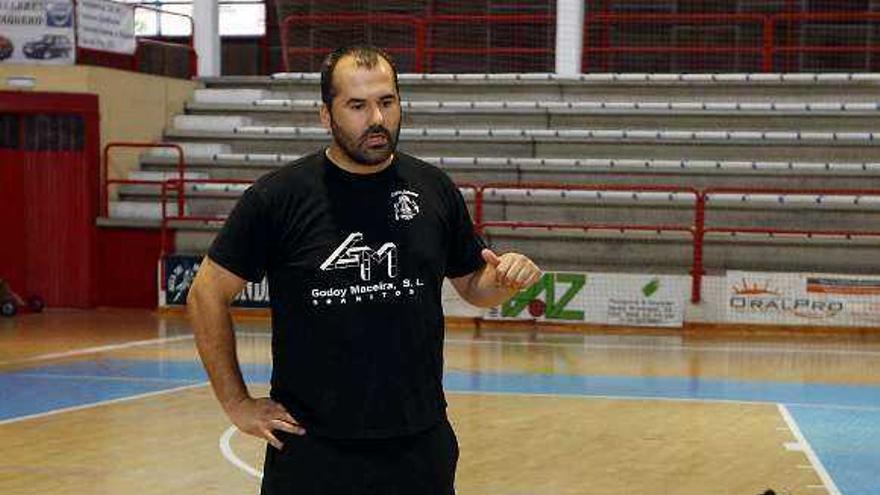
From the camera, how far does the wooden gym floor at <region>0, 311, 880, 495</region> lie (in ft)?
28.9

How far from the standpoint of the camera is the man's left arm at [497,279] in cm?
382

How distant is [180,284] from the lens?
20.4 metres

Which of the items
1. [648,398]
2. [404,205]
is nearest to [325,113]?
[404,205]

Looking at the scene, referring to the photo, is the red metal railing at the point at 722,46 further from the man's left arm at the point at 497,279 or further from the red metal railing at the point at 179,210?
the man's left arm at the point at 497,279

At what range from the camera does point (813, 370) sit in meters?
14.9

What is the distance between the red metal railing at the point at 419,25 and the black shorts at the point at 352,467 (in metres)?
20.8

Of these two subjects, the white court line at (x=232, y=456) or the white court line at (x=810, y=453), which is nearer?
the white court line at (x=810, y=453)

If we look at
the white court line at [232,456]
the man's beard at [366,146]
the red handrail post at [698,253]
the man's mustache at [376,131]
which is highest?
the man's mustache at [376,131]

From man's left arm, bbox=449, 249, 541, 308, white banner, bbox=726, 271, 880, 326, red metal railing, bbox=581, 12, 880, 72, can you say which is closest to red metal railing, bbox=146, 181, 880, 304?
white banner, bbox=726, 271, 880, 326

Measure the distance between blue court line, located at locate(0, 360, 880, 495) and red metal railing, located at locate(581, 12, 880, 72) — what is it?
35.2 ft

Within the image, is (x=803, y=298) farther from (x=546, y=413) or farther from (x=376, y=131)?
(x=376, y=131)

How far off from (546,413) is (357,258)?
8.15 metres

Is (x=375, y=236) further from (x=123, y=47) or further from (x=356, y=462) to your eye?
→ (x=123, y=47)

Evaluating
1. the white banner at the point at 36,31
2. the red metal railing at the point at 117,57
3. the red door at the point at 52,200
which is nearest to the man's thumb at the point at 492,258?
the red door at the point at 52,200
